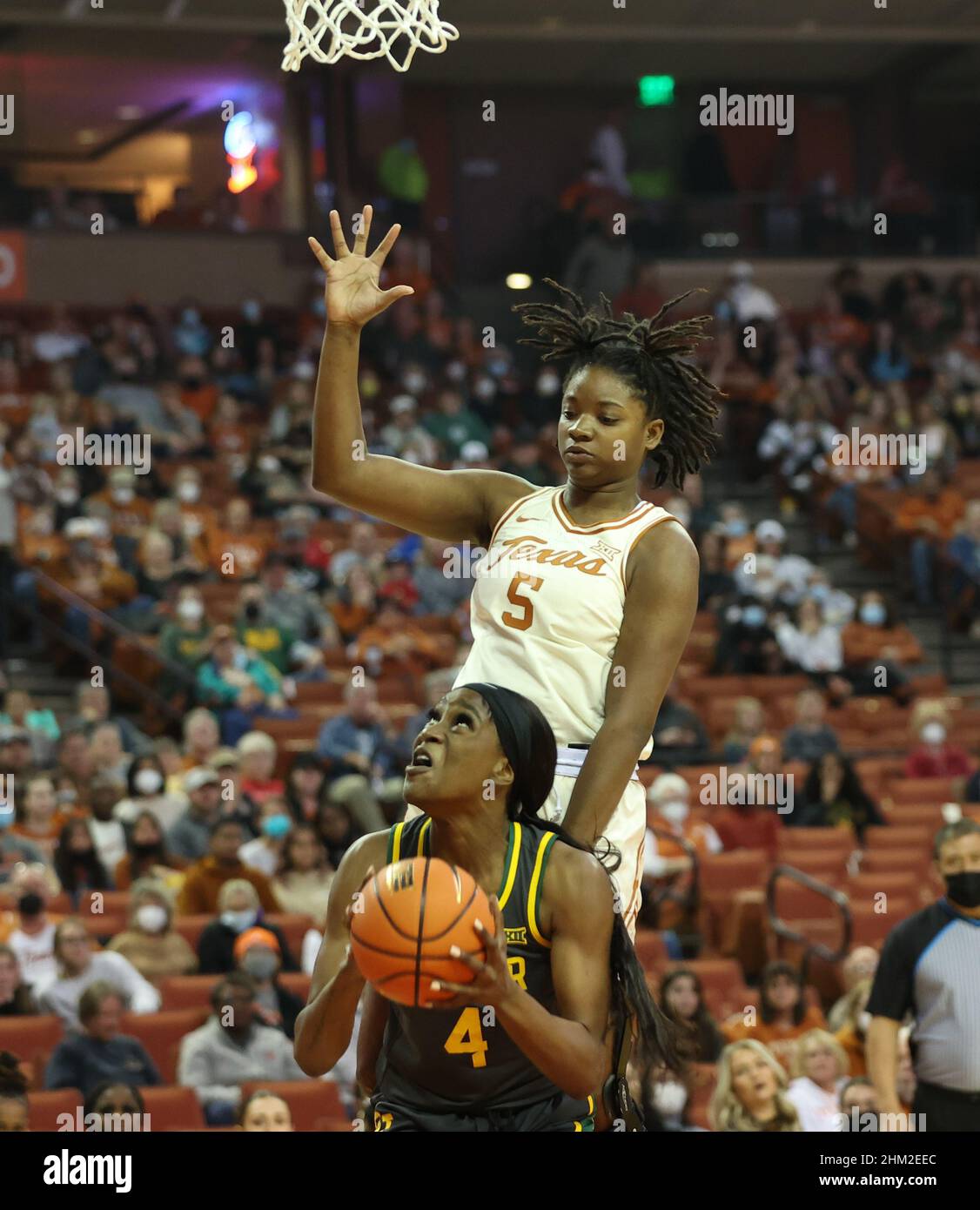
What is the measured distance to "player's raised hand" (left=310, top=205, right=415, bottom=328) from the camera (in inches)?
151

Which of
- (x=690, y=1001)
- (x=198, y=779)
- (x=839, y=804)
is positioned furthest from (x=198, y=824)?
(x=839, y=804)

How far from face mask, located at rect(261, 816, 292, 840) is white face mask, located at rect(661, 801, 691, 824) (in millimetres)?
1834

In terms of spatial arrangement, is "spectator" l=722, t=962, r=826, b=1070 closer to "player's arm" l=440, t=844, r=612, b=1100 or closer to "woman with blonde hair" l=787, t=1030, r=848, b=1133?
"woman with blonde hair" l=787, t=1030, r=848, b=1133

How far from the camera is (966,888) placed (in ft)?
16.8

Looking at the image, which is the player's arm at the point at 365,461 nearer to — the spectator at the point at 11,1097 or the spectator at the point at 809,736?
the spectator at the point at 11,1097

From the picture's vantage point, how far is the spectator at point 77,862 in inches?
349

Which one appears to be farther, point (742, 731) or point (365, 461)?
point (742, 731)

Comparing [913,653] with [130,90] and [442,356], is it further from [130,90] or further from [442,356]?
[130,90]

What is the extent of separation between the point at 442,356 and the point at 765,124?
278 inches

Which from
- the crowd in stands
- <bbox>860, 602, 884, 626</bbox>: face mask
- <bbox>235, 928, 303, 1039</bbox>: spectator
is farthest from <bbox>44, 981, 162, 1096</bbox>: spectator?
<bbox>860, 602, 884, 626</bbox>: face mask

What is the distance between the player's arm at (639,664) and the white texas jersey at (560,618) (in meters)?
0.04

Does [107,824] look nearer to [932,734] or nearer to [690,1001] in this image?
[690,1001]

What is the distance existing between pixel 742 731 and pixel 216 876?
3605 millimetres

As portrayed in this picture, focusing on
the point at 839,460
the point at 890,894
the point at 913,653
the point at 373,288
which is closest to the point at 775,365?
the point at 839,460
